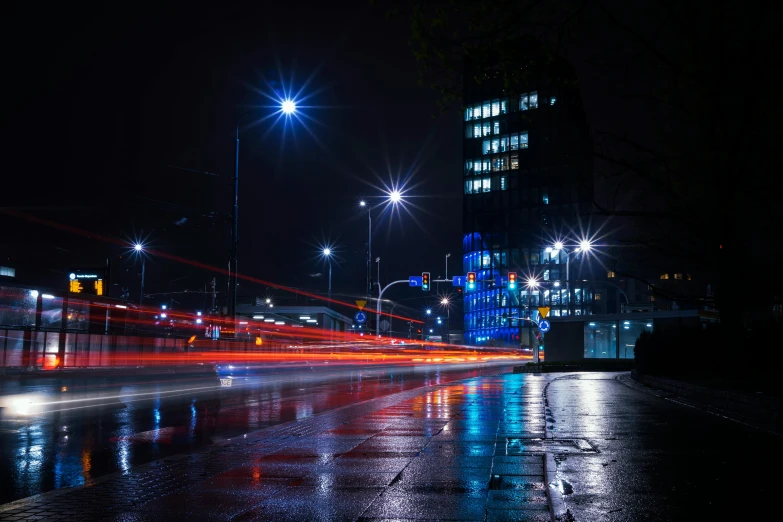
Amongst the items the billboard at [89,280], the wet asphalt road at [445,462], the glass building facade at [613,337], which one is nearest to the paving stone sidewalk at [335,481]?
the wet asphalt road at [445,462]

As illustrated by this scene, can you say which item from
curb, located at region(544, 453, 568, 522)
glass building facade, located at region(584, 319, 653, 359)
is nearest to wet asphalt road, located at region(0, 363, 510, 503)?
curb, located at region(544, 453, 568, 522)

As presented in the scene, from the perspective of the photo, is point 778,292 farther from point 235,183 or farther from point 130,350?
point 130,350

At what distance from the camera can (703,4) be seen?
1852 centimetres

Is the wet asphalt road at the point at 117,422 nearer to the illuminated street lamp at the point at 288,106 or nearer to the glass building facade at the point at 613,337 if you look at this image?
the illuminated street lamp at the point at 288,106

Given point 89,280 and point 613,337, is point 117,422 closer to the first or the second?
point 89,280

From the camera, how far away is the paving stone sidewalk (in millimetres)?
6633

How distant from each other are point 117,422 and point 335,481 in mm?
9160

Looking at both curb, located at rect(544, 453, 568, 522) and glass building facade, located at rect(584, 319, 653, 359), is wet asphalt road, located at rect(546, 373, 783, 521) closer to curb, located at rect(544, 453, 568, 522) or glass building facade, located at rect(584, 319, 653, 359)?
curb, located at rect(544, 453, 568, 522)

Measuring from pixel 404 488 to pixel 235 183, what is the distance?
84.2 ft

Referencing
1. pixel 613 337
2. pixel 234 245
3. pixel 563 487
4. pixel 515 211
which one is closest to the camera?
pixel 563 487

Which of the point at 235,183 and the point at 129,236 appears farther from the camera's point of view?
the point at 129,236

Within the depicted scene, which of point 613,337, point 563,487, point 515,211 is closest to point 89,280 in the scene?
point 613,337

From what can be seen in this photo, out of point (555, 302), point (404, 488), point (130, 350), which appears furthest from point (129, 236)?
point (555, 302)

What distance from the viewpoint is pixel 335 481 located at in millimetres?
8086
